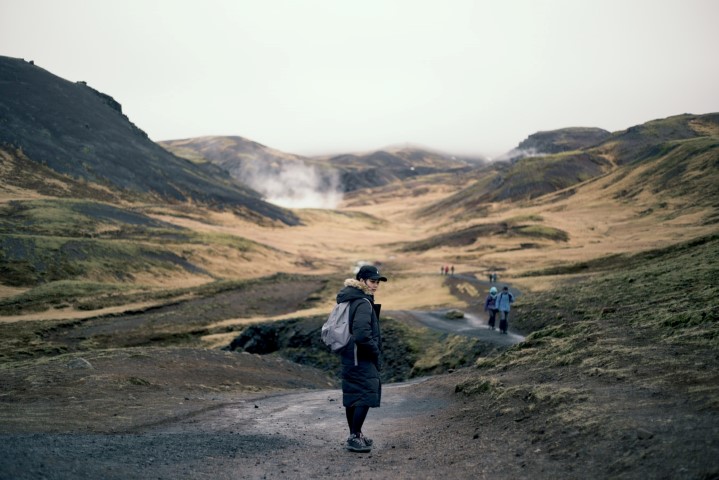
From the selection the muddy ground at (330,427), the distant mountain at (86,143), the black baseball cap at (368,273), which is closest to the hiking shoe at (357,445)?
the muddy ground at (330,427)

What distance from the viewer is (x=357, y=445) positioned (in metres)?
9.38

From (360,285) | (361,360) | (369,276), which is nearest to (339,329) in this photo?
(361,360)

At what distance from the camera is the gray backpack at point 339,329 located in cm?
928

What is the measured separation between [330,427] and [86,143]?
161m

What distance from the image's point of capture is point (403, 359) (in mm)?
30125

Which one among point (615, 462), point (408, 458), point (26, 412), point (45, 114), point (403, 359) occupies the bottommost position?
point (403, 359)

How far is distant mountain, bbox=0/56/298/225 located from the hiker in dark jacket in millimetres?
143856

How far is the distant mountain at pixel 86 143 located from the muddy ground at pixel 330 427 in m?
134

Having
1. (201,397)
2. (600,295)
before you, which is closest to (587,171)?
(600,295)

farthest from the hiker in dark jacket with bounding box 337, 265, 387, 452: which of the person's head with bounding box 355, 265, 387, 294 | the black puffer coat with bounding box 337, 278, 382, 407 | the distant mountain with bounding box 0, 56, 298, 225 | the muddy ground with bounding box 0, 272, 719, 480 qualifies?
the distant mountain with bounding box 0, 56, 298, 225

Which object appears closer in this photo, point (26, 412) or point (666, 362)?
point (666, 362)

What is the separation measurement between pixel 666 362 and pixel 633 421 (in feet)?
11.5

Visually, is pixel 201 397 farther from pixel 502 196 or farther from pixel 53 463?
pixel 502 196

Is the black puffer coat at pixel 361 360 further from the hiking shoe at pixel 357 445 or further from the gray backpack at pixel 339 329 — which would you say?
the hiking shoe at pixel 357 445
